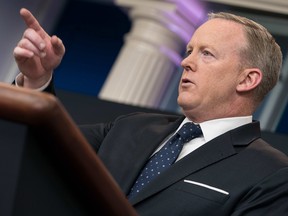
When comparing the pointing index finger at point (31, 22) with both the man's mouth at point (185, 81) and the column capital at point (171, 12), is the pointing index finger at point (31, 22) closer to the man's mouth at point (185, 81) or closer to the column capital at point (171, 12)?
the man's mouth at point (185, 81)

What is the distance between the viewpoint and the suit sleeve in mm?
1512

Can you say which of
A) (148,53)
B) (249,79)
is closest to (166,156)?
(249,79)

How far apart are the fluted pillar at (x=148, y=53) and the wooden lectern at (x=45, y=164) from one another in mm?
2960

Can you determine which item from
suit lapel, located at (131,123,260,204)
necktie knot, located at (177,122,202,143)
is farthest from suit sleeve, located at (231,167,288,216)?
necktie knot, located at (177,122,202,143)

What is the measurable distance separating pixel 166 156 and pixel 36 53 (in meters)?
0.43

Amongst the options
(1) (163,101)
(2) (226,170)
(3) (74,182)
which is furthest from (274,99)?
(3) (74,182)

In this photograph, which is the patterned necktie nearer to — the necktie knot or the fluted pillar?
the necktie knot

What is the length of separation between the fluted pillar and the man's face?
1.85 meters

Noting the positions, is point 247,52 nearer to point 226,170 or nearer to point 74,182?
point 226,170

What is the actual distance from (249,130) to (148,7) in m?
2.16

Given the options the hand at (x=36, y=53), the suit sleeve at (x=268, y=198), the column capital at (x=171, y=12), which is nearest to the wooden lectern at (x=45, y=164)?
the hand at (x=36, y=53)

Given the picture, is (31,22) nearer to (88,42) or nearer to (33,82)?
(33,82)

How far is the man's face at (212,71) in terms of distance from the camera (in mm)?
1836

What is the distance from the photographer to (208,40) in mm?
1906
